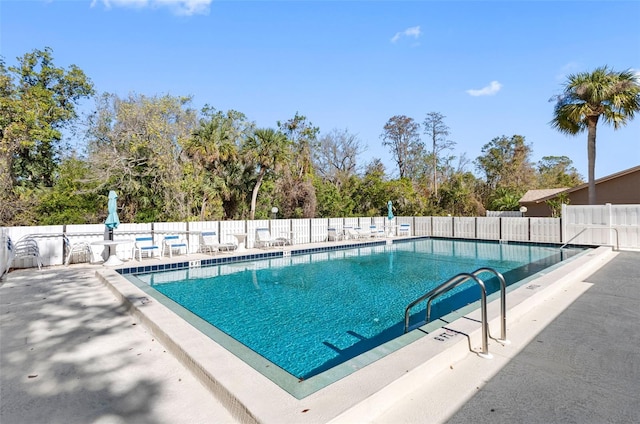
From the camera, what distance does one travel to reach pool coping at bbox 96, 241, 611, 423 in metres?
2.12

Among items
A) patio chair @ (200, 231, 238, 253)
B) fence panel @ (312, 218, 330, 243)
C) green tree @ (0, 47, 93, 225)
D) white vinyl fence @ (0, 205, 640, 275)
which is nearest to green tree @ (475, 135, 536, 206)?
white vinyl fence @ (0, 205, 640, 275)

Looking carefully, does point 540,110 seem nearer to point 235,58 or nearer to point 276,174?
point 276,174

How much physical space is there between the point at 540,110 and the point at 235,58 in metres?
16.9

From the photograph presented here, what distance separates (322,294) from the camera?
6.57m

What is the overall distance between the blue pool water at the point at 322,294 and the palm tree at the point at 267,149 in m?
6.25

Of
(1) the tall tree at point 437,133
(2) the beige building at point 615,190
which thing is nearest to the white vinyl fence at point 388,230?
(2) the beige building at point 615,190

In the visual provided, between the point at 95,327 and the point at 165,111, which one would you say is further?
the point at 165,111

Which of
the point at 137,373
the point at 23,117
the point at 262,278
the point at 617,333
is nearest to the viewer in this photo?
the point at 137,373

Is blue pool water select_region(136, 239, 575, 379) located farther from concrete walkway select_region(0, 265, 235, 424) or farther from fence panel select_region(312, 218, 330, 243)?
fence panel select_region(312, 218, 330, 243)

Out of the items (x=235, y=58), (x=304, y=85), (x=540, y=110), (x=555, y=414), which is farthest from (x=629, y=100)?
(x=555, y=414)

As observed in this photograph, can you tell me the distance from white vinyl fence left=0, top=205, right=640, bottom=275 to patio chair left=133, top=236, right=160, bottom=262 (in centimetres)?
25

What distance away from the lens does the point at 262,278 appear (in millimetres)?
8039

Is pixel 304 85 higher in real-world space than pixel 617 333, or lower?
higher

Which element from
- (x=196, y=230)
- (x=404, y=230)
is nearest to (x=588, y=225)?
(x=404, y=230)
